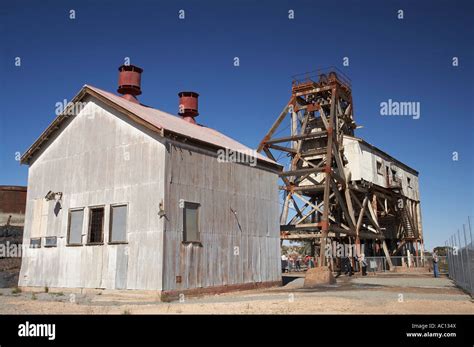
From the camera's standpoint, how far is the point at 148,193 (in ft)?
60.1

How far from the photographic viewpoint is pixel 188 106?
91.0ft

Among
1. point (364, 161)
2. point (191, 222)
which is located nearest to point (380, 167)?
point (364, 161)

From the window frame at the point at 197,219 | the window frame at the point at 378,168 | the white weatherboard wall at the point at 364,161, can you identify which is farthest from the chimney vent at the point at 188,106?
the window frame at the point at 378,168

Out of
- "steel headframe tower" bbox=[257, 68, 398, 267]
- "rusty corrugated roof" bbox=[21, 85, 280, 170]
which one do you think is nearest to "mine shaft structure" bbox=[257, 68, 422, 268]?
"steel headframe tower" bbox=[257, 68, 398, 267]

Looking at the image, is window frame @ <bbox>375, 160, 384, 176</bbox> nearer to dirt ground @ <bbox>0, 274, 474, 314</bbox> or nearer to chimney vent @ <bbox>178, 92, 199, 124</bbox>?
chimney vent @ <bbox>178, 92, 199, 124</bbox>

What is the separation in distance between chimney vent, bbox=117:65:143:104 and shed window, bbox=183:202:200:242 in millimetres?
8602

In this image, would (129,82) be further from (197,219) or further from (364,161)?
(364,161)

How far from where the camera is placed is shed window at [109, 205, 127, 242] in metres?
18.9

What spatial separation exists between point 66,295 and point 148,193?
20.0ft

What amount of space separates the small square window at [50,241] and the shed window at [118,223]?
12.7 feet

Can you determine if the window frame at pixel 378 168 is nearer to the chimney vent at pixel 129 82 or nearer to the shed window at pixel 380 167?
Answer: the shed window at pixel 380 167

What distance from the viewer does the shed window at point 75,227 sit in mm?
20391

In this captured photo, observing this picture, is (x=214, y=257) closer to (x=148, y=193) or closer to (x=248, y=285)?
(x=248, y=285)
